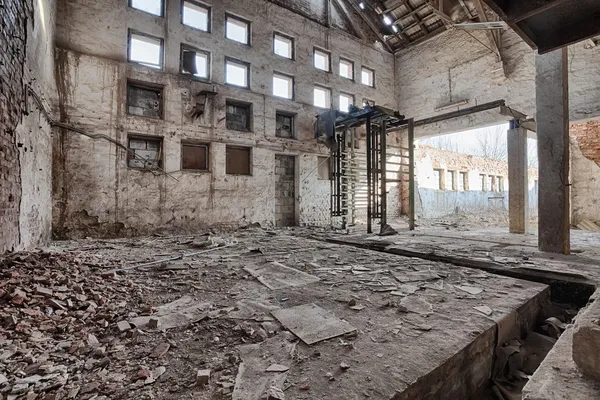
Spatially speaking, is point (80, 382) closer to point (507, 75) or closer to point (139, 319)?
point (139, 319)

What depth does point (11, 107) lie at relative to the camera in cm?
345

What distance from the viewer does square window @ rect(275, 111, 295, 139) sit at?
9.98 m

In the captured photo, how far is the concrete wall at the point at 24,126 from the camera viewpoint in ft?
10.8

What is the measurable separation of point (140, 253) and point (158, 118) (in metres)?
4.65

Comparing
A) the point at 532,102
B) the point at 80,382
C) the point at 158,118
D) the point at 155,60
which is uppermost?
the point at 155,60

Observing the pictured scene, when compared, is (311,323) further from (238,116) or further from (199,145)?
(238,116)

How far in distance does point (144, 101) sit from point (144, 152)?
148 centimetres

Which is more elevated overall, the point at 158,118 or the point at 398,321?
the point at 158,118

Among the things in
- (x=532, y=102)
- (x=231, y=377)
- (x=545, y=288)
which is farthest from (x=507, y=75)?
(x=231, y=377)

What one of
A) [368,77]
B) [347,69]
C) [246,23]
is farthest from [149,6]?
[368,77]

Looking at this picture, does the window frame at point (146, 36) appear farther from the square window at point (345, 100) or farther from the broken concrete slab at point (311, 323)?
the broken concrete slab at point (311, 323)

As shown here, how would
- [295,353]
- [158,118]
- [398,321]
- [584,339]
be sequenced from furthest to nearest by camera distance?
[158,118]
[398,321]
[295,353]
[584,339]

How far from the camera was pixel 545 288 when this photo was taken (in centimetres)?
275

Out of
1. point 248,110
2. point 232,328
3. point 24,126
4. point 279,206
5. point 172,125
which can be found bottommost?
point 232,328
